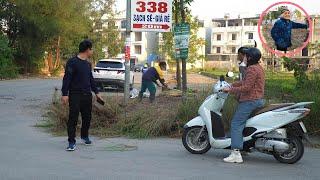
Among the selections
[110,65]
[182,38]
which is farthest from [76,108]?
[110,65]

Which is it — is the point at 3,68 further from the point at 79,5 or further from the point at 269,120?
the point at 269,120

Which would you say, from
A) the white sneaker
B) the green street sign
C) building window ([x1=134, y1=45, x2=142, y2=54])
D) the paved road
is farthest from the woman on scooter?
building window ([x1=134, y1=45, x2=142, y2=54])

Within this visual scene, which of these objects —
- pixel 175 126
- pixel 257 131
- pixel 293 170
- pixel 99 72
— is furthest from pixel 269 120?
pixel 99 72

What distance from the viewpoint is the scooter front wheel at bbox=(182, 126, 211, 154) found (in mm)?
8914

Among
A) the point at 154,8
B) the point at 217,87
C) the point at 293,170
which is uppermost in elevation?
the point at 154,8

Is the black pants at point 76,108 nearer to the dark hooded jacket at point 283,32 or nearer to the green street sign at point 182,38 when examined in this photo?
the green street sign at point 182,38

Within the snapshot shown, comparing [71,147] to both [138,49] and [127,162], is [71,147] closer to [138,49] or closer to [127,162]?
[127,162]

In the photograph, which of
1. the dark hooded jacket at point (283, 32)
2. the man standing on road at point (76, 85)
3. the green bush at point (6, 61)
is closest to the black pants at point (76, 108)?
the man standing on road at point (76, 85)

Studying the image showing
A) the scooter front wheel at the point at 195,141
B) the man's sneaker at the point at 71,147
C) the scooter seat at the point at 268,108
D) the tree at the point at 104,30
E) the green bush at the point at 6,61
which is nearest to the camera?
the scooter seat at the point at 268,108

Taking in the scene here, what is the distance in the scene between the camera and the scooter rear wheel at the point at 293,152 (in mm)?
8250

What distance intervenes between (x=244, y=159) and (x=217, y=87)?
4.13ft

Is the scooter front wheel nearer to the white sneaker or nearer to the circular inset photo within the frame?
the white sneaker

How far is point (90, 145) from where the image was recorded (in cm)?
986

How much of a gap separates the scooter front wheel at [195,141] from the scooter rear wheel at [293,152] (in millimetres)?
1230
